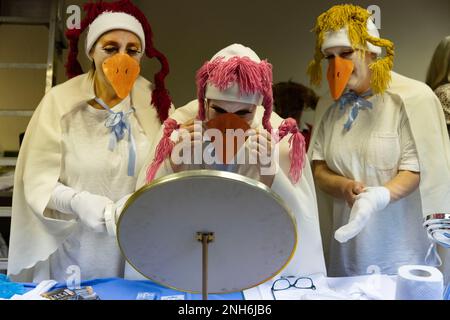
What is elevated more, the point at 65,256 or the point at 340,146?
A: the point at 340,146

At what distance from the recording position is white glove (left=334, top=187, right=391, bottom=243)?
1.32m

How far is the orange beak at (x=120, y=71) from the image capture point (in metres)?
1.36

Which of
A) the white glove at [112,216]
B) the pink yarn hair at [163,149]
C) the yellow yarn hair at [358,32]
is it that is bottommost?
the white glove at [112,216]

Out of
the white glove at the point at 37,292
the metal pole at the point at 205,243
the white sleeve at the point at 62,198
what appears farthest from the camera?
the white sleeve at the point at 62,198

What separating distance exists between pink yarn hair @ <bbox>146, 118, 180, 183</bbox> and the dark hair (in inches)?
25.2

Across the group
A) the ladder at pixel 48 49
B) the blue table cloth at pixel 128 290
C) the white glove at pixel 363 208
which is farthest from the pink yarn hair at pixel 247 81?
the ladder at pixel 48 49

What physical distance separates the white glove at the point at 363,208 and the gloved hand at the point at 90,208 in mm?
680

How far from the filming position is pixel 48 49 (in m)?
1.71

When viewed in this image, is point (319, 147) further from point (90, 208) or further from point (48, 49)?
point (48, 49)

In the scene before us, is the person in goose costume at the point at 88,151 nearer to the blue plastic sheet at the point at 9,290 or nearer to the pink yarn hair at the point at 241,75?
the blue plastic sheet at the point at 9,290

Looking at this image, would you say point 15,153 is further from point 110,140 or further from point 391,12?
point 391,12

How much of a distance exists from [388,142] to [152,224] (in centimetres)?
97
